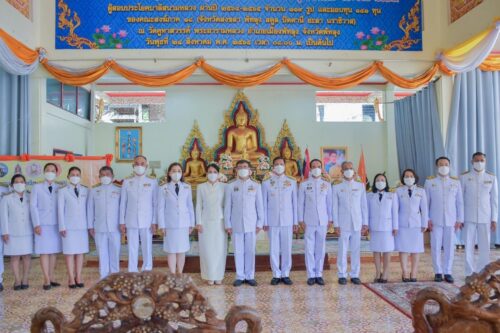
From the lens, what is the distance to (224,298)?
4.09 meters

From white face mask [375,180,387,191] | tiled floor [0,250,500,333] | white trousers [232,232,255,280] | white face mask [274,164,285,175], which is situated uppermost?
white face mask [274,164,285,175]

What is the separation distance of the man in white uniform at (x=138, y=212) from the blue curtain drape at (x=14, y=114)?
233 cm

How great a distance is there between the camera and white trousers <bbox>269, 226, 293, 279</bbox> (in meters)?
4.71

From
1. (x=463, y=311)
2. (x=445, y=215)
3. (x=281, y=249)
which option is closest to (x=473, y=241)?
(x=445, y=215)

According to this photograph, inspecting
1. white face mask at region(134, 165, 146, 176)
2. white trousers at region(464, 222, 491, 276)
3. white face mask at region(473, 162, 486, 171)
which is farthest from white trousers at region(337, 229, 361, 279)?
white face mask at region(134, 165, 146, 176)

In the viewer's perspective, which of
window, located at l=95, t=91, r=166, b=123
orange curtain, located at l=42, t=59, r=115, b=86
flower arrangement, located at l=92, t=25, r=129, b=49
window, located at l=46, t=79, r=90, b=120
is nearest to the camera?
orange curtain, located at l=42, t=59, r=115, b=86

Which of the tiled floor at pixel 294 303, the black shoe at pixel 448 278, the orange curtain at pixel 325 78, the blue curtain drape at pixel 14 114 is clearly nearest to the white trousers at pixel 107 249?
the tiled floor at pixel 294 303

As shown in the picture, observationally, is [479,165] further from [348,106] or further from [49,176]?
[49,176]

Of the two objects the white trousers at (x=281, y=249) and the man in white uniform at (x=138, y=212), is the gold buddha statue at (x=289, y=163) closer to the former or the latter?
the white trousers at (x=281, y=249)

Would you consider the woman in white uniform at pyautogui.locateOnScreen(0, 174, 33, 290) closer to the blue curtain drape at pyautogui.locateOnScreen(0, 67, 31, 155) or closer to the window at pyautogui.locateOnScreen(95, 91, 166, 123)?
the blue curtain drape at pyautogui.locateOnScreen(0, 67, 31, 155)

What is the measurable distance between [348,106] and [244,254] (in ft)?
18.3

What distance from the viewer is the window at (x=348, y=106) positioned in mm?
9156

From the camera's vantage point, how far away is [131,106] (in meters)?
9.16

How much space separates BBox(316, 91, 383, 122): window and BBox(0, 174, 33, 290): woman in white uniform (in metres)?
6.26
